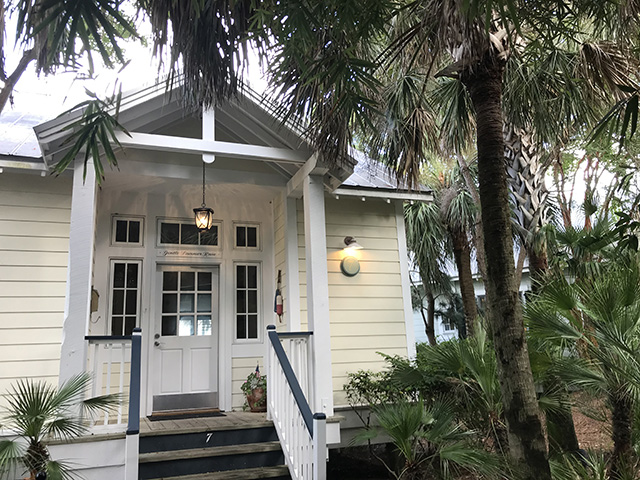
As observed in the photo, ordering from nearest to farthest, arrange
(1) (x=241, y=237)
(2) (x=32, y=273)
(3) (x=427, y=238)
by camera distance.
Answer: (2) (x=32, y=273) → (1) (x=241, y=237) → (3) (x=427, y=238)

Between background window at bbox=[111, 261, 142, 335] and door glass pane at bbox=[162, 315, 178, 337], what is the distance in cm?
37

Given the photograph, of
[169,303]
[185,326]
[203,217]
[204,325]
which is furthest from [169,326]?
[203,217]

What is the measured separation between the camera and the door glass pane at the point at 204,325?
280 inches

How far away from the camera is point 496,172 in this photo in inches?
170

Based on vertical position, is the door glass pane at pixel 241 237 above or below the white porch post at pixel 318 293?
above

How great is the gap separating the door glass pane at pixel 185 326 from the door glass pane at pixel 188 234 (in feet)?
3.39

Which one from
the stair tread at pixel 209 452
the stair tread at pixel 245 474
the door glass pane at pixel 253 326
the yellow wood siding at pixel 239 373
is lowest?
the stair tread at pixel 245 474

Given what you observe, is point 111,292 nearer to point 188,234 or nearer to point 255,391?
point 188,234

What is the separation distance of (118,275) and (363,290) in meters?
3.26

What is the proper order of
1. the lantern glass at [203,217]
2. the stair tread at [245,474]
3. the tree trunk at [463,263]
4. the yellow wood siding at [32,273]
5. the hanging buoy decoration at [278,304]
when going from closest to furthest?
1. the stair tread at [245,474]
2. the yellow wood siding at [32,273]
3. the lantern glass at [203,217]
4. the hanging buoy decoration at [278,304]
5. the tree trunk at [463,263]

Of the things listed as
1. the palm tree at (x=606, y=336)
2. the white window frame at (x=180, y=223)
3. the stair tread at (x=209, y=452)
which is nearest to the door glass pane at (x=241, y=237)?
the white window frame at (x=180, y=223)

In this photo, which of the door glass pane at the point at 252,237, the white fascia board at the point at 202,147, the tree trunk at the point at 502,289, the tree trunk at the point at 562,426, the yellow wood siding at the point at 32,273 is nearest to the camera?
the tree trunk at the point at 502,289

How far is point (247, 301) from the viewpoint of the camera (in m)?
7.33

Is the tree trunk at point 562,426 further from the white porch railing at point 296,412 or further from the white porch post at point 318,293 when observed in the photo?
the white porch railing at point 296,412
